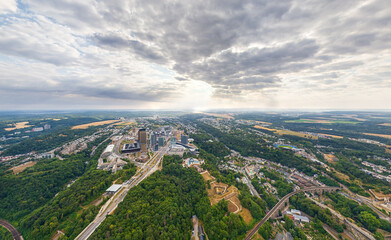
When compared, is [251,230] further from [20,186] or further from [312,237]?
[20,186]

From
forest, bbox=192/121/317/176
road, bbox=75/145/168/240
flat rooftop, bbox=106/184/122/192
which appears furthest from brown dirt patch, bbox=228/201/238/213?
forest, bbox=192/121/317/176

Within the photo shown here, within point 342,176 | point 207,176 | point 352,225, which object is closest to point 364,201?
point 342,176

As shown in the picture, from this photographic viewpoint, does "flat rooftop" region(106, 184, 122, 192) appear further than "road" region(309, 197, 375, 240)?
Yes

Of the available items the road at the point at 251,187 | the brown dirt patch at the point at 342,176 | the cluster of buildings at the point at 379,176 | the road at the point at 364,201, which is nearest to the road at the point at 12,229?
the road at the point at 251,187

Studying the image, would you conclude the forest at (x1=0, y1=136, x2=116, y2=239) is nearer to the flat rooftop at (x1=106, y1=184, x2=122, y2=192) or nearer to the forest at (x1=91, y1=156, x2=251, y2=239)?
the flat rooftop at (x1=106, y1=184, x2=122, y2=192)

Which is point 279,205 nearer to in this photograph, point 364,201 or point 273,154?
point 364,201
